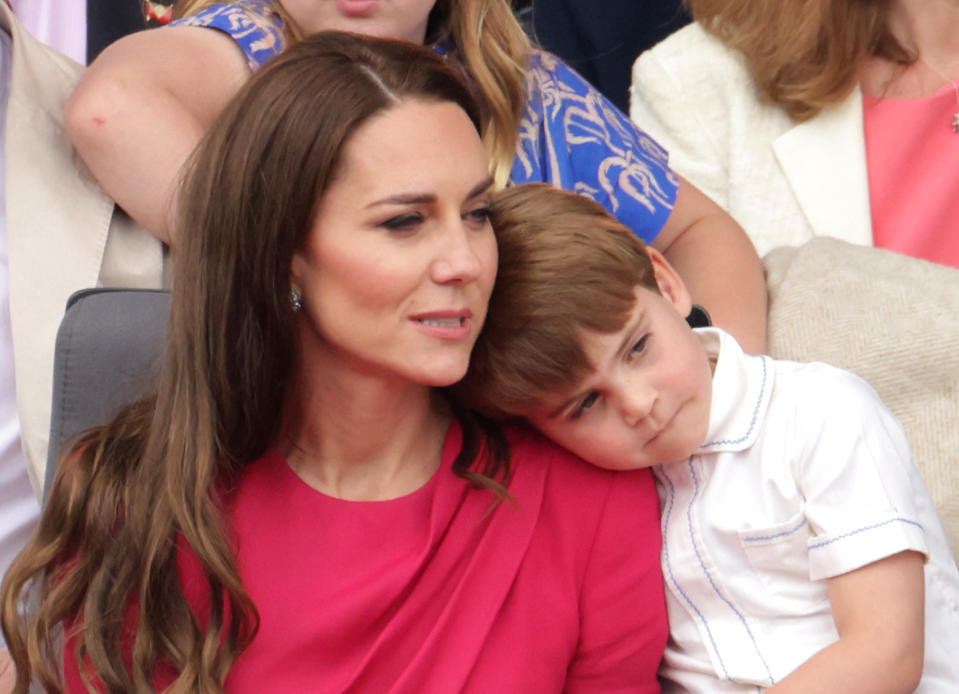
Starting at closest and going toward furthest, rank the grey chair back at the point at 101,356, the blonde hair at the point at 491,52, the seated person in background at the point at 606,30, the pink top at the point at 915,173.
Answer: the grey chair back at the point at 101,356 < the blonde hair at the point at 491,52 < the pink top at the point at 915,173 < the seated person in background at the point at 606,30

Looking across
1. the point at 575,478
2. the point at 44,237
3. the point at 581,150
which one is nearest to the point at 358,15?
the point at 581,150

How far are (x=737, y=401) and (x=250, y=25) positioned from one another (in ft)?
2.86

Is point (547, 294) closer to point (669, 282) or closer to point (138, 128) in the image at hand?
point (669, 282)

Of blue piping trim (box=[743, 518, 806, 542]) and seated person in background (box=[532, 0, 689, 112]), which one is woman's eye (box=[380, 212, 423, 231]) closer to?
blue piping trim (box=[743, 518, 806, 542])

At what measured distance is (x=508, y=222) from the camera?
146cm

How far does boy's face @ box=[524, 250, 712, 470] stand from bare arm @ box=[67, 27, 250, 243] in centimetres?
54

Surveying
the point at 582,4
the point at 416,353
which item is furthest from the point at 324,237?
the point at 582,4

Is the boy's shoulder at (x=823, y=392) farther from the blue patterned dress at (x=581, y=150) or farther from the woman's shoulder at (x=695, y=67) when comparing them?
the woman's shoulder at (x=695, y=67)

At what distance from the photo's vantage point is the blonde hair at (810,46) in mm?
2127

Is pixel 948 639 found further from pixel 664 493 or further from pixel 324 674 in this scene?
pixel 324 674

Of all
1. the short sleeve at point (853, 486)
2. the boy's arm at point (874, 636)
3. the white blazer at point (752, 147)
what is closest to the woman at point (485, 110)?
the white blazer at point (752, 147)

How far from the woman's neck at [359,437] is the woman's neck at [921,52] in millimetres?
1086

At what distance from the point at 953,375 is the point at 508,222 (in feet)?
1.90

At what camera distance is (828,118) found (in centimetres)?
214
